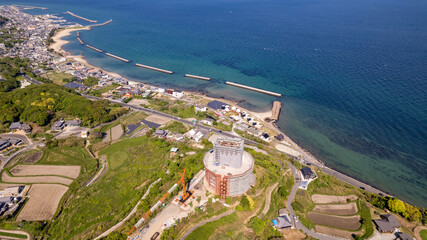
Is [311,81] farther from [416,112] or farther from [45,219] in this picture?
[45,219]

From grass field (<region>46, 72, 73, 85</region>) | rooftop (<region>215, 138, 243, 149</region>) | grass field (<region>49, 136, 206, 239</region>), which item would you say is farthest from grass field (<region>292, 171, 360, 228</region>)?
grass field (<region>46, 72, 73, 85</region>)

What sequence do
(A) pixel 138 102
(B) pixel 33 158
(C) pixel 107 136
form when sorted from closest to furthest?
(B) pixel 33 158 < (C) pixel 107 136 < (A) pixel 138 102

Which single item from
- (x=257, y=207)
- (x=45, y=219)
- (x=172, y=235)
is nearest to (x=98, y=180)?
(x=45, y=219)

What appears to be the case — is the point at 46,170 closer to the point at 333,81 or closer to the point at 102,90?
the point at 102,90

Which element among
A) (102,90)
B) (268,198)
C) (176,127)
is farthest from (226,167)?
(102,90)

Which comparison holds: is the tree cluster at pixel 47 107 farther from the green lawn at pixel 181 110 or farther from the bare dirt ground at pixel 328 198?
the bare dirt ground at pixel 328 198

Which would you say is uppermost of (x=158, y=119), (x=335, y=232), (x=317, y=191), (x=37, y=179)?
(x=158, y=119)
